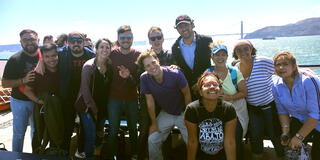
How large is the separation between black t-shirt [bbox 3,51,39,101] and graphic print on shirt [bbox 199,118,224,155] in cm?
271

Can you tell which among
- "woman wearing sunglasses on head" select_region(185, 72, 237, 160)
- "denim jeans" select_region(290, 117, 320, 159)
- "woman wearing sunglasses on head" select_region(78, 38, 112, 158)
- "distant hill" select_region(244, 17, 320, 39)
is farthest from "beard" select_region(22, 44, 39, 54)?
"distant hill" select_region(244, 17, 320, 39)

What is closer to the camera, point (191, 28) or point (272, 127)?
point (272, 127)

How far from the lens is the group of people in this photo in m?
2.97

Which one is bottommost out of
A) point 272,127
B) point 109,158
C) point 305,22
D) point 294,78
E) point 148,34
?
point 109,158

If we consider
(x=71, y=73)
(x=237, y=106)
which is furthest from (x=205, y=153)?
(x=71, y=73)

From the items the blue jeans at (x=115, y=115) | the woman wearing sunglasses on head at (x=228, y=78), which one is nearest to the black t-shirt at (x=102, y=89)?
the blue jeans at (x=115, y=115)

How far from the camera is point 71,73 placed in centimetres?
337

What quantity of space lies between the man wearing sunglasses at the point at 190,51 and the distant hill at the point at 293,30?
626ft

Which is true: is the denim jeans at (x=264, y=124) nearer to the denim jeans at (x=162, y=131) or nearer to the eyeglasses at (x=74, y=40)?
the denim jeans at (x=162, y=131)

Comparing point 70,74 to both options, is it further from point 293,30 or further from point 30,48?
point 293,30

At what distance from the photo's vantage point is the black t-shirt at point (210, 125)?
2555 millimetres

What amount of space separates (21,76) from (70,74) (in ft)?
2.48

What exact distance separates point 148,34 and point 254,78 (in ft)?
5.70

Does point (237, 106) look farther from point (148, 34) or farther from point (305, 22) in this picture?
point (305, 22)
